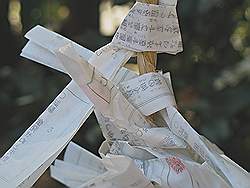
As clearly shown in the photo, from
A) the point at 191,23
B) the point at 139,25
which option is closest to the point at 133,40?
the point at 139,25

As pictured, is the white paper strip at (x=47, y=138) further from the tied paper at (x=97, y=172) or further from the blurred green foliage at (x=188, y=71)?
the blurred green foliage at (x=188, y=71)

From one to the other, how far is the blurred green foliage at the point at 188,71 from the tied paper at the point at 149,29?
0.61 metres

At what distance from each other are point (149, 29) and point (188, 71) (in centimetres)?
75

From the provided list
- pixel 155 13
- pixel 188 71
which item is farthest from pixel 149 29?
pixel 188 71

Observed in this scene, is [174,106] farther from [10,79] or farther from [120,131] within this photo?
[10,79]

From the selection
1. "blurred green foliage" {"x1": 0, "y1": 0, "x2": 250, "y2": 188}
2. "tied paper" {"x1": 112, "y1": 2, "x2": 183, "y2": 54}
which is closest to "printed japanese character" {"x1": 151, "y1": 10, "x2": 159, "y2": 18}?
"tied paper" {"x1": 112, "y1": 2, "x2": 183, "y2": 54}

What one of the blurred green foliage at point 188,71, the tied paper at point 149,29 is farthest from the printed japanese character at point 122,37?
the blurred green foliage at point 188,71

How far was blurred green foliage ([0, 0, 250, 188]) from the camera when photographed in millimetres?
1077

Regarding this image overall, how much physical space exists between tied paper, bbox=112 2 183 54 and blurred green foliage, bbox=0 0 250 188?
0.61 m

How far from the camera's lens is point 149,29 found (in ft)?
1.40

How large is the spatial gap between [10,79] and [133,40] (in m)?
0.76

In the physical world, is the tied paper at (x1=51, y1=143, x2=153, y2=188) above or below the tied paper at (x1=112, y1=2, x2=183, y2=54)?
below

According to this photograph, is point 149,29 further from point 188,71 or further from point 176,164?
point 188,71

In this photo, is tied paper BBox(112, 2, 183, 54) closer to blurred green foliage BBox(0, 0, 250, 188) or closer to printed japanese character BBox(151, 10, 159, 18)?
printed japanese character BBox(151, 10, 159, 18)
